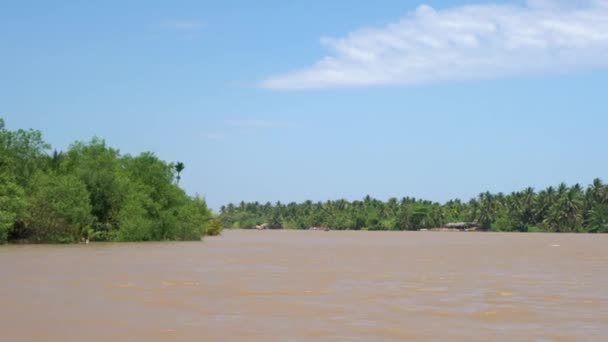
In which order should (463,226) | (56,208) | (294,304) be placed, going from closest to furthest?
(294,304) < (56,208) < (463,226)

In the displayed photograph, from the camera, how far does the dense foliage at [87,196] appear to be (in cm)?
6188

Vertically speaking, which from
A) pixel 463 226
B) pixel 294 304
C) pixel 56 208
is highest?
pixel 463 226

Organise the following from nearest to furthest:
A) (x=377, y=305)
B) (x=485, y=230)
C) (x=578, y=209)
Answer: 1. (x=377, y=305)
2. (x=578, y=209)
3. (x=485, y=230)

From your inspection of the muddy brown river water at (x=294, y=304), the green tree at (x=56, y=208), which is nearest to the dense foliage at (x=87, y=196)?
the green tree at (x=56, y=208)

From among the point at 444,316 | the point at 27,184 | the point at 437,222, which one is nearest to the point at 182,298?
the point at 444,316

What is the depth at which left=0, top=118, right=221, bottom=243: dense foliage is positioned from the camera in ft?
203

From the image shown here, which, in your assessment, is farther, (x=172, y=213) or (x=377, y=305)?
(x=172, y=213)

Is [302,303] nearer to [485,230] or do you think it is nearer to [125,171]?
[125,171]

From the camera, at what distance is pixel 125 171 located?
7606cm

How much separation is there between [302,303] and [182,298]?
3.70 metres

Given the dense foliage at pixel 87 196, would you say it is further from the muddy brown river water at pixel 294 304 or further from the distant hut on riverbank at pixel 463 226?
the distant hut on riverbank at pixel 463 226

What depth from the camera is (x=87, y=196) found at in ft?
213

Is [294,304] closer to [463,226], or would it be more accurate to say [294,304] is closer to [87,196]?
[87,196]

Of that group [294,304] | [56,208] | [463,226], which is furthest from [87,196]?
[463,226]
